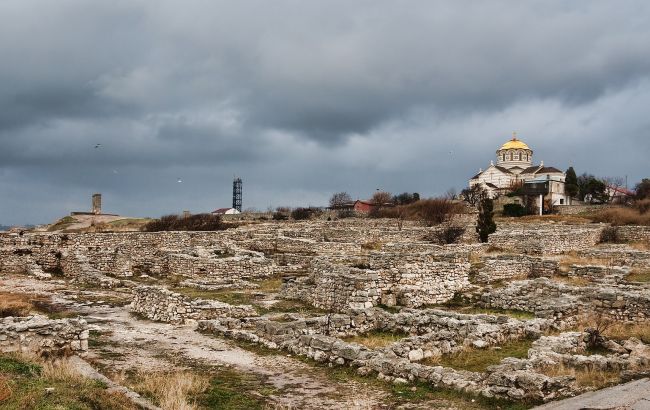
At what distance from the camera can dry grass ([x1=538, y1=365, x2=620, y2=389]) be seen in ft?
32.2

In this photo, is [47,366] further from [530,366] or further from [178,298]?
[530,366]

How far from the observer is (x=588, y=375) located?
10.3m

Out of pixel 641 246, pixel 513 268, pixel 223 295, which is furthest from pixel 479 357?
pixel 641 246

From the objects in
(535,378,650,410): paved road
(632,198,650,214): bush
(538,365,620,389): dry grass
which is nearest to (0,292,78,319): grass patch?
(538,365,620,389): dry grass

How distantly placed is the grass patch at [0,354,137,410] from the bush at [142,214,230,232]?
1651 inches

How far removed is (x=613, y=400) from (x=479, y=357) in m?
4.03

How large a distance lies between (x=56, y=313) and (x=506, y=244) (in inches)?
1137

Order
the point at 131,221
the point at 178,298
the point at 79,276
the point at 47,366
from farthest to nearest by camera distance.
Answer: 1. the point at 131,221
2. the point at 79,276
3. the point at 178,298
4. the point at 47,366

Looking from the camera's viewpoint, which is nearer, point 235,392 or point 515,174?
point 235,392

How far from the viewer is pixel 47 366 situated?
1011 centimetres

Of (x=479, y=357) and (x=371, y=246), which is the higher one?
(x=371, y=246)

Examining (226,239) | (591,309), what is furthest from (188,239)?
(591,309)

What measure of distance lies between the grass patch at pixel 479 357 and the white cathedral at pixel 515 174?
84.9 m

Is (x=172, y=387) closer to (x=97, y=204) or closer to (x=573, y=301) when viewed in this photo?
(x=573, y=301)
